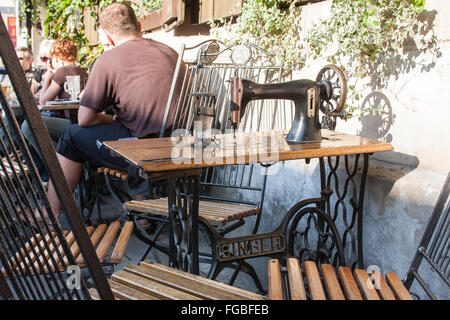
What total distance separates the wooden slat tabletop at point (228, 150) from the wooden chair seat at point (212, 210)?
1.31ft

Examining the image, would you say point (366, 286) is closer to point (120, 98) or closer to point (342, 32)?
point (342, 32)

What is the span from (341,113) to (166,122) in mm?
1237

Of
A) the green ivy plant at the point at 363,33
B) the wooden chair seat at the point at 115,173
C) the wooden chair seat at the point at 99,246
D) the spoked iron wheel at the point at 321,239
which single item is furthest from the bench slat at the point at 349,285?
the wooden chair seat at the point at 115,173

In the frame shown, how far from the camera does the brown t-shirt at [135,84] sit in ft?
8.95

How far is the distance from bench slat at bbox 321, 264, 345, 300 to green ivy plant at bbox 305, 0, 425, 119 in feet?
3.44

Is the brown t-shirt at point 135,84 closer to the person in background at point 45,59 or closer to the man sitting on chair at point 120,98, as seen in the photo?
the man sitting on chair at point 120,98

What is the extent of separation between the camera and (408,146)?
2.25 meters

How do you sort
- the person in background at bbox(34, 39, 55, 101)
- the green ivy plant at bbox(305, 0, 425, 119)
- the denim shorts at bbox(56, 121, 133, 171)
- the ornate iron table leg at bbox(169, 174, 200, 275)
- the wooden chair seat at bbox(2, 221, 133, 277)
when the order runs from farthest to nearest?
1. the person in background at bbox(34, 39, 55, 101)
2. the denim shorts at bbox(56, 121, 133, 171)
3. the green ivy plant at bbox(305, 0, 425, 119)
4. the ornate iron table leg at bbox(169, 174, 200, 275)
5. the wooden chair seat at bbox(2, 221, 133, 277)

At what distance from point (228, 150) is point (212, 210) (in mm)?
671

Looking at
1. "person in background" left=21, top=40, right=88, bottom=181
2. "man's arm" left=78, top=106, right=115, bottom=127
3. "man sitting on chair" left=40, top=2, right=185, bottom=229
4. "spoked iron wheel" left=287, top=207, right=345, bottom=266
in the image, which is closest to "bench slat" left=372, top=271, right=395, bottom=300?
"spoked iron wheel" left=287, top=207, right=345, bottom=266

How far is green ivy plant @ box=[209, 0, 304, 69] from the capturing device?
117 inches

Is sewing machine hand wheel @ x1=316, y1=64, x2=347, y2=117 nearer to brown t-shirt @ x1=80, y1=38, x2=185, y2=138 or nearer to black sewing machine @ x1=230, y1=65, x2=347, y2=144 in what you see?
black sewing machine @ x1=230, y1=65, x2=347, y2=144
